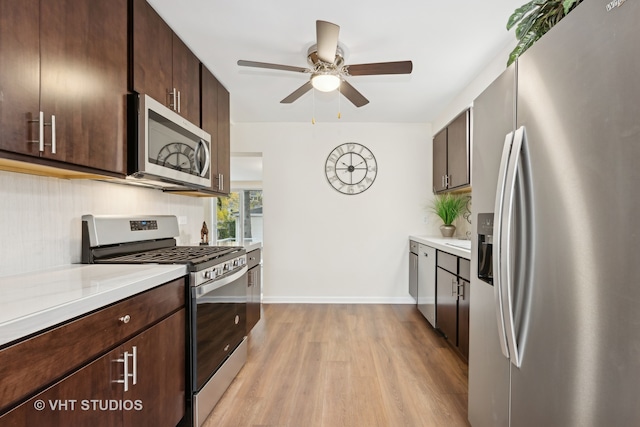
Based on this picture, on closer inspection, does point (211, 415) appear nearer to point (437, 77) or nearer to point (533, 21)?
point (533, 21)

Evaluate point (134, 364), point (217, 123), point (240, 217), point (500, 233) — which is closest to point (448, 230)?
point (500, 233)

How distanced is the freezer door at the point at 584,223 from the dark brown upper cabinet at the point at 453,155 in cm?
197

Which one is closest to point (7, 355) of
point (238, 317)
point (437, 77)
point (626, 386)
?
point (626, 386)

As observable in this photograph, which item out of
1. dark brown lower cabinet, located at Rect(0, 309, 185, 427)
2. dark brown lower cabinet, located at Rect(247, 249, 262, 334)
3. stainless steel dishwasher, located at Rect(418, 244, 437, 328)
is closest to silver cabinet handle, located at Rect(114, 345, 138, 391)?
dark brown lower cabinet, located at Rect(0, 309, 185, 427)

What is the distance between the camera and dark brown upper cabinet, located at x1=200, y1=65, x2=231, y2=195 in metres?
2.54

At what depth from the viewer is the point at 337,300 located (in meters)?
4.11

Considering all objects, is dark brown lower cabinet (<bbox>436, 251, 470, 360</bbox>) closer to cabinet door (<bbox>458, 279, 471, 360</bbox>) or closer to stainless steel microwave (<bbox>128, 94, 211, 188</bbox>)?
cabinet door (<bbox>458, 279, 471, 360</bbox>)

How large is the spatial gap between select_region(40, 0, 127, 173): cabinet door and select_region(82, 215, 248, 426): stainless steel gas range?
19.0 inches

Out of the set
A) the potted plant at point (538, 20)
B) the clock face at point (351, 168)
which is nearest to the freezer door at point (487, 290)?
the potted plant at point (538, 20)

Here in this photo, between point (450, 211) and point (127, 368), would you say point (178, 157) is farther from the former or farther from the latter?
point (450, 211)

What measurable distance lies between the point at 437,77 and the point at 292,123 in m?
1.95

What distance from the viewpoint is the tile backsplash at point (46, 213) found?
4.40 feet

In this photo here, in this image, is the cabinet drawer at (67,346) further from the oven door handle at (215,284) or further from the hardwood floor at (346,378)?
the hardwood floor at (346,378)

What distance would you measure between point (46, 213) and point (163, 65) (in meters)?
1.09
